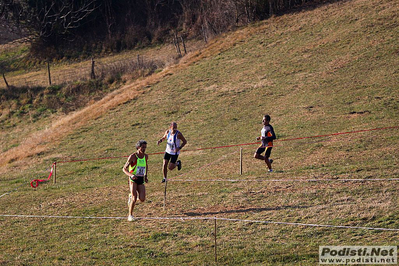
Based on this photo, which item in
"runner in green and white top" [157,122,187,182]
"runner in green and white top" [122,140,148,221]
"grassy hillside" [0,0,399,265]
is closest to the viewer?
"grassy hillside" [0,0,399,265]

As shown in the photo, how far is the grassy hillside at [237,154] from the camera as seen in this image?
35.0ft

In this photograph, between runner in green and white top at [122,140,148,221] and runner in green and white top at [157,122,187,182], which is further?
runner in green and white top at [157,122,187,182]

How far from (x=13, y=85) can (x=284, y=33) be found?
86.6ft

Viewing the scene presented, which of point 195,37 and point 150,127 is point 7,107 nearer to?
point 150,127

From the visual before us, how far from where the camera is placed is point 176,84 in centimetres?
3712

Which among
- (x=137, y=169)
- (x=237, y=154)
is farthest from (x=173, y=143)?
(x=237, y=154)

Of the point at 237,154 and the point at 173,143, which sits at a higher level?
the point at 173,143

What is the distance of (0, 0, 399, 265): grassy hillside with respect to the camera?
10.7 m

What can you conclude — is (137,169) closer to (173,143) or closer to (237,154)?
(173,143)

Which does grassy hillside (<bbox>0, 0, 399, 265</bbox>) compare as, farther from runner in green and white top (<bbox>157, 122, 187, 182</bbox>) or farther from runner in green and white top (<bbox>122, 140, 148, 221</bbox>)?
runner in green and white top (<bbox>157, 122, 187, 182</bbox>)

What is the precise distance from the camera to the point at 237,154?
20.3 m

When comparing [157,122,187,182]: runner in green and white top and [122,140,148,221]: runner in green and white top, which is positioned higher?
[157,122,187,182]: runner in green and white top

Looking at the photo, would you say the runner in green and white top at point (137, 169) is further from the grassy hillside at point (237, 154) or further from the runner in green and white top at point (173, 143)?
the runner in green and white top at point (173, 143)

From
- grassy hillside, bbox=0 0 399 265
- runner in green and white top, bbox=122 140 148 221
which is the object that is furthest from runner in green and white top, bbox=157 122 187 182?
runner in green and white top, bbox=122 140 148 221
